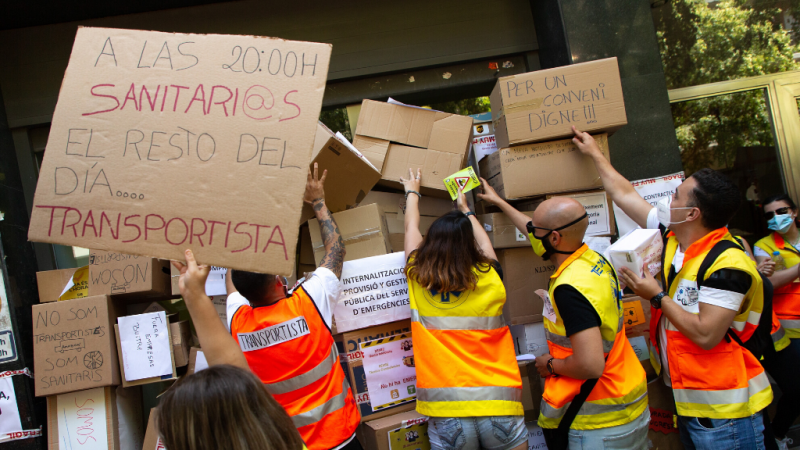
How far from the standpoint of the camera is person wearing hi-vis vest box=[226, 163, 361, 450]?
219cm

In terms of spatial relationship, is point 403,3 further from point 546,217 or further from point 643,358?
point 643,358

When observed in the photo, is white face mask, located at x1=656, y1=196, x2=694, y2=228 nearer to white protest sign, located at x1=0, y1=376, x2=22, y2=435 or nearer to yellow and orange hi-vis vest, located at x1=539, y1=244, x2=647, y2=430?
yellow and orange hi-vis vest, located at x1=539, y1=244, x2=647, y2=430

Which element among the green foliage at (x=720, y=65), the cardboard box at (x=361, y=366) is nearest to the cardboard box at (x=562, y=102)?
the cardboard box at (x=361, y=366)

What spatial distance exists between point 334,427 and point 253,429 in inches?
44.1

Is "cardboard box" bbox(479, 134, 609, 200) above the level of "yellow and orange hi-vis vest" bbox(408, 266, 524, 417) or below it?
above

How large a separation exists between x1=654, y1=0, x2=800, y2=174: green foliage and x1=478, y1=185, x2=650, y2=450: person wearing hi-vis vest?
3.28 metres

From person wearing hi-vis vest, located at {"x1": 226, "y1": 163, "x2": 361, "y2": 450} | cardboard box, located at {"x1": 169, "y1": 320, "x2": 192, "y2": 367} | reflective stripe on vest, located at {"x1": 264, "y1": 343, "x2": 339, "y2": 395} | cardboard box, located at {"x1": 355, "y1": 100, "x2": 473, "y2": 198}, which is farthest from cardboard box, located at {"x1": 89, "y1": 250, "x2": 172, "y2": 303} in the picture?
cardboard box, located at {"x1": 355, "y1": 100, "x2": 473, "y2": 198}

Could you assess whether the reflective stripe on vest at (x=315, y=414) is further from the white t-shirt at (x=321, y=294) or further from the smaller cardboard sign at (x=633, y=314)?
the smaller cardboard sign at (x=633, y=314)

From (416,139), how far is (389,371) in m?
1.57

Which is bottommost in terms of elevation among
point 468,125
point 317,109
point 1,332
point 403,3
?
point 1,332

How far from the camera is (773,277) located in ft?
11.8

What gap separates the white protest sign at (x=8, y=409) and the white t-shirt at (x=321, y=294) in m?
2.21

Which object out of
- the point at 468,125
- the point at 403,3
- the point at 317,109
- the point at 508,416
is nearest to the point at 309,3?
the point at 403,3

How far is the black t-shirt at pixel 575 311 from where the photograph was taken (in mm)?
2057
